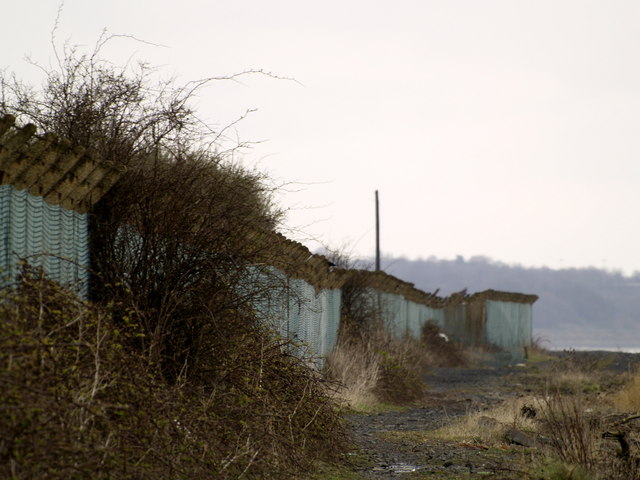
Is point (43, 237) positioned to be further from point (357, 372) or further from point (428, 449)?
point (357, 372)

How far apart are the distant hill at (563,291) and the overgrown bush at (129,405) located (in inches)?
4303

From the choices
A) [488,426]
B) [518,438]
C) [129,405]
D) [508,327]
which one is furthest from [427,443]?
[508,327]

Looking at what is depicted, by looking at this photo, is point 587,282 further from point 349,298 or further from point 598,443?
point 598,443

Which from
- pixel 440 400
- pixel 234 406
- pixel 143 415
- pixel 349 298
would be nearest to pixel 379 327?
pixel 349 298

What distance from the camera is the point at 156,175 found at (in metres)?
7.64

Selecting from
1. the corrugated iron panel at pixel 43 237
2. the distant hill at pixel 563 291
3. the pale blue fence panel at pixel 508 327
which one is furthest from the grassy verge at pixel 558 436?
the distant hill at pixel 563 291

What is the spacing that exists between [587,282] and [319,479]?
151592mm

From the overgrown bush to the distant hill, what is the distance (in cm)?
10930

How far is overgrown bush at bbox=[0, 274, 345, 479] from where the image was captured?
4395mm

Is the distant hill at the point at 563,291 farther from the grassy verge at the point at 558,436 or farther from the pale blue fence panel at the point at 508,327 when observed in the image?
the grassy verge at the point at 558,436

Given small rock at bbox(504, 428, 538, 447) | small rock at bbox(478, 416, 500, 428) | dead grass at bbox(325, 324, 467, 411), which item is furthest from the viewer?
dead grass at bbox(325, 324, 467, 411)

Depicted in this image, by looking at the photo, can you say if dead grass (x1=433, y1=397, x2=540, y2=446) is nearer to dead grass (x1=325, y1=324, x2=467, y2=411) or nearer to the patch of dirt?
the patch of dirt

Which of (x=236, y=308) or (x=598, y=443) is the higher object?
(x=236, y=308)

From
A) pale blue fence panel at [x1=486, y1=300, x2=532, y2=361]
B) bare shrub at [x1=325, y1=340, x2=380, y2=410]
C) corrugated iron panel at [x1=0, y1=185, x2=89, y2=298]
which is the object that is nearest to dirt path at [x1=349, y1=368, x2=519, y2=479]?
bare shrub at [x1=325, y1=340, x2=380, y2=410]
